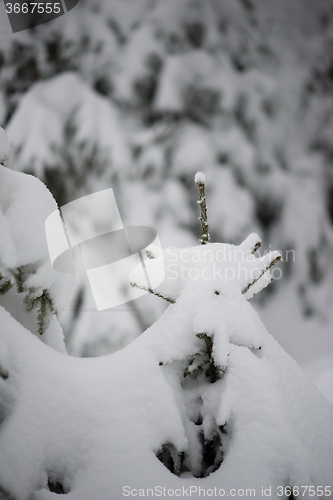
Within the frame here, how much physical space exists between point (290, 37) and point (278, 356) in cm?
401

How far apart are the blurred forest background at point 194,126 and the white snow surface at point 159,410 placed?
2.57 meters

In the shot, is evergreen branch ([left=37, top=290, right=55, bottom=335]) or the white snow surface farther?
evergreen branch ([left=37, top=290, right=55, bottom=335])

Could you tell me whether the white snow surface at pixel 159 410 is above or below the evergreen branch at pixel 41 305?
below

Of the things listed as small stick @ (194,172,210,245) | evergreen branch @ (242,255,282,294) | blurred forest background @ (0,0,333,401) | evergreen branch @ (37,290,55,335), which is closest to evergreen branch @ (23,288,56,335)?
evergreen branch @ (37,290,55,335)

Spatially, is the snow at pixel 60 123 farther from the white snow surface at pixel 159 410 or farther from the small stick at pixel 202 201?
the white snow surface at pixel 159 410

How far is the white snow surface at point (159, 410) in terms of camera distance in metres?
0.92

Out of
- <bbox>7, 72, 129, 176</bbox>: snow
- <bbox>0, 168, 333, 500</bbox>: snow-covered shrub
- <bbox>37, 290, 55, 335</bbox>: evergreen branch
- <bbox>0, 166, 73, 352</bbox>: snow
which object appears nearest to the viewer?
<bbox>0, 168, 333, 500</bbox>: snow-covered shrub

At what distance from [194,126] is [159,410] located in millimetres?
3559

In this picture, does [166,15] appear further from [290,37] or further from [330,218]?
[330,218]

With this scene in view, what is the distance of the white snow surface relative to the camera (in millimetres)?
923

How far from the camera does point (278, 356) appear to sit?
1183mm

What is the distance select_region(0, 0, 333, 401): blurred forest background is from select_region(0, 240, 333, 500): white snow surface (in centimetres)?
257

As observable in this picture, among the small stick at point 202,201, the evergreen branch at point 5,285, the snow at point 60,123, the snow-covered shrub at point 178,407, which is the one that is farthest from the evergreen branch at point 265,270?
the snow at point 60,123

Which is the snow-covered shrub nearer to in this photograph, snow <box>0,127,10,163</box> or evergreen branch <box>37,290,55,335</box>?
evergreen branch <box>37,290,55,335</box>
